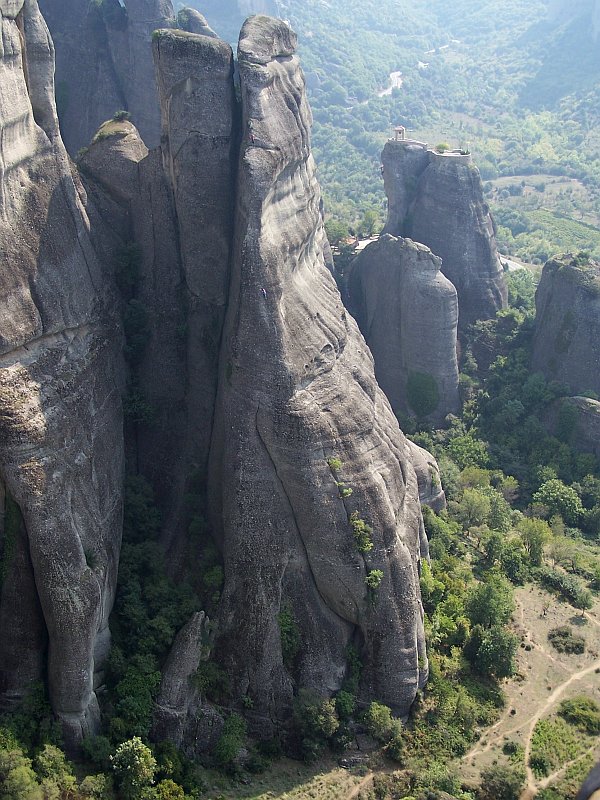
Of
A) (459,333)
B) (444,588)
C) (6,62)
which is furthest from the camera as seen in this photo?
(459,333)

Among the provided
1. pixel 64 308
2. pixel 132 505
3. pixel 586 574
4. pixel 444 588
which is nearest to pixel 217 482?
pixel 132 505

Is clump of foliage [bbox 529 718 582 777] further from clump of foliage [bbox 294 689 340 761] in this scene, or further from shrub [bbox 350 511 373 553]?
shrub [bbox 350 511 373 553]

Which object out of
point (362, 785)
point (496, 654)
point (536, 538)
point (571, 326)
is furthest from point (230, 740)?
point (571, 326)

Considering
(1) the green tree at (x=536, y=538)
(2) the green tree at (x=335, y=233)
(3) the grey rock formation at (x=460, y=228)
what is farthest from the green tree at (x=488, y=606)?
(2) the green tree at (x=335, y=233)

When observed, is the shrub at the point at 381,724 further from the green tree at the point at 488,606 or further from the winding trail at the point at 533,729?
the green tree at the point at 488,606

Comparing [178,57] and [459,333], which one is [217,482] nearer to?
[178,57]
